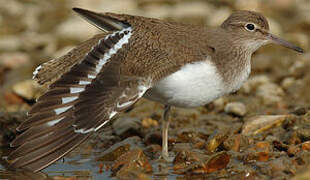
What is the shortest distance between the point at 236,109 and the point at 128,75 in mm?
3350

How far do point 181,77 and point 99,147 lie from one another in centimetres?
232

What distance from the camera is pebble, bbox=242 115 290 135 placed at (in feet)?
27.9

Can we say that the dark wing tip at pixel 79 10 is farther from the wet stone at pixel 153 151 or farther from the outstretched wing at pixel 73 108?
the wet stone at pixel 153 151

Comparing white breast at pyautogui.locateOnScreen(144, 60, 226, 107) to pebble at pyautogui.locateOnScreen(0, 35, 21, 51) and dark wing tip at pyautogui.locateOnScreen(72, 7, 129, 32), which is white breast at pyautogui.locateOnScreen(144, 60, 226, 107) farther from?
pebble at pyautogui.locateOnScreen(0, 35, 21, 51)

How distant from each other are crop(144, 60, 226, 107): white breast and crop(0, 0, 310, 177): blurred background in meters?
1.46

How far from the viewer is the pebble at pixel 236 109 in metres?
9.62

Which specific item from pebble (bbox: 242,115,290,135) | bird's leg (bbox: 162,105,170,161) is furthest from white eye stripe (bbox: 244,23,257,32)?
bird's leg (bbox: 162,105,170,161)

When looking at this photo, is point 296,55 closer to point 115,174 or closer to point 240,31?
point 240,31

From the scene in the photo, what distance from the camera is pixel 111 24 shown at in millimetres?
7930

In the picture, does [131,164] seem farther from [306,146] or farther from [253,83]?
[253,83]

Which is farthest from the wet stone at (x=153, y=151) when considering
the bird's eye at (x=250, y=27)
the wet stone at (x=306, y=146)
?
the bird's eye at (x=250, y=27)

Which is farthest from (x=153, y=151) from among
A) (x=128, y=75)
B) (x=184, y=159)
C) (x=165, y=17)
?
(x=165, y=17)

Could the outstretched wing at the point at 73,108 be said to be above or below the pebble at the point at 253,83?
above

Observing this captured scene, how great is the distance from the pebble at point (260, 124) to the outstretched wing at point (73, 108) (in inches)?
96.2
